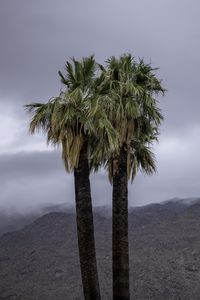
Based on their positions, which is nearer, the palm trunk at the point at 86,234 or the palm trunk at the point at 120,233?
the palm trunk at the point at 86,234

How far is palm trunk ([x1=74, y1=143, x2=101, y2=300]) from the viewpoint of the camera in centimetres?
1812

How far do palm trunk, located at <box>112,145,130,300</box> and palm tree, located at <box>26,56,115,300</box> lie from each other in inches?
28.0

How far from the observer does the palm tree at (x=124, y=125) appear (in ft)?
61.2

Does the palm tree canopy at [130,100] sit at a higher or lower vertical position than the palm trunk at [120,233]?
higher

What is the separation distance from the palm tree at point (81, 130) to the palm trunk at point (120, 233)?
71 centimetres

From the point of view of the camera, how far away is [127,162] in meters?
20.7

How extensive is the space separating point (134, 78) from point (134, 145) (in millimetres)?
2725

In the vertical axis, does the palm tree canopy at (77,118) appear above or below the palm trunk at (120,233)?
above

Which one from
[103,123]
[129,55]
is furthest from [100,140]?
[129,55]

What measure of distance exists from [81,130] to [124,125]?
1607mm

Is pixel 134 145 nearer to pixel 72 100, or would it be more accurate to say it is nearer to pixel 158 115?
pixel 158 115

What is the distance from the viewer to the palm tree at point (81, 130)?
18359mm

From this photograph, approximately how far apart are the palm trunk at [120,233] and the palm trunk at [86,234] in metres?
0.70

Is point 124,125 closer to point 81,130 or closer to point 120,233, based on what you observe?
point 81,130
